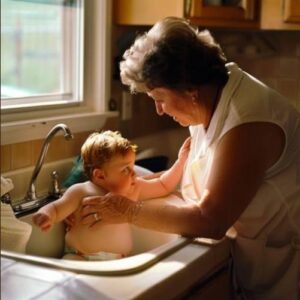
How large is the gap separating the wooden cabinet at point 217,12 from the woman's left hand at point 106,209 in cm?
80

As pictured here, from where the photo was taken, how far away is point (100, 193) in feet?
5.62

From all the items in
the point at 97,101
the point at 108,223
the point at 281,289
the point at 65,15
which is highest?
the point at 65,15

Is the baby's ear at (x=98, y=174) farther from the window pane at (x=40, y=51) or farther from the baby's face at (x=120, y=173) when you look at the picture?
the window pane at (x=40, y=51)

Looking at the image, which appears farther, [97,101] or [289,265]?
[97,101]

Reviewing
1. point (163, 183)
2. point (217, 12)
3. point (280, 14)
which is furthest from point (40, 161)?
point (280, 14)

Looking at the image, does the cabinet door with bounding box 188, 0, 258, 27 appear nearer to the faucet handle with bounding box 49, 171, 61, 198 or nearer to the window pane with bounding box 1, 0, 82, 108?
the window pane with bounding box 1, 0, 82, 108

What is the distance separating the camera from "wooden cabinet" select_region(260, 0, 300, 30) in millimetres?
2129

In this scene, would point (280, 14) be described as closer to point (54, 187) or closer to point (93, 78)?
point (93, 78)

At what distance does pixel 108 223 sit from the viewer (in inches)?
63.1

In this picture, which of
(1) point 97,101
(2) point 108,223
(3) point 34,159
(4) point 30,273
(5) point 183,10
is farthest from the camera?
(1) point 97,101

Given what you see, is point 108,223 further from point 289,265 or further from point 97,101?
point 97,101

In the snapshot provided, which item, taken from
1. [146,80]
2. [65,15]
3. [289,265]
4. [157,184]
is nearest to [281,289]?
[289,265]

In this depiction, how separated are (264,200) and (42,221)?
0.55 m

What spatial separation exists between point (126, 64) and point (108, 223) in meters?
0.40
